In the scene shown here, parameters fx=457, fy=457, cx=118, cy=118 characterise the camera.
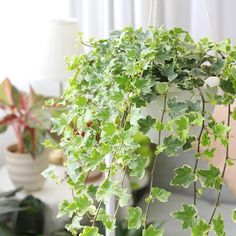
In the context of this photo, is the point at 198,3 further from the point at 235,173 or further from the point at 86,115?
the point at 86,115

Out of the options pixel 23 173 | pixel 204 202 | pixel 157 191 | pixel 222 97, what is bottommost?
pixel 204 202

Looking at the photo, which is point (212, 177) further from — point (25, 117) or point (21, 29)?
point (21, 29)

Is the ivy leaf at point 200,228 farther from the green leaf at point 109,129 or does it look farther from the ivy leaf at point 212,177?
the green leaf at point 109,129

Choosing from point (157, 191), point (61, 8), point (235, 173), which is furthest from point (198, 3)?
point (157, 191)

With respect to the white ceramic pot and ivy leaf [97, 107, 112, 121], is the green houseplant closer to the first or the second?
ivy leaf [97, 107, 112, 121]

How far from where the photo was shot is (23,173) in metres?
1.83

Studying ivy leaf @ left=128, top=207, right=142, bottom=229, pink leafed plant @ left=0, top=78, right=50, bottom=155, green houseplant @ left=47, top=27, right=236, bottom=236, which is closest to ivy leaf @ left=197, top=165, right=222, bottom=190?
green houseplant @ left=47, top=27, right=236, bottom=236

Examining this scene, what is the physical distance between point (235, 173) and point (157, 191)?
3.00ft

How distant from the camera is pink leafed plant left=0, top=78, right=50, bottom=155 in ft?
5.80

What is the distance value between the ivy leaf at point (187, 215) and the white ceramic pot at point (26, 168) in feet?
3.92

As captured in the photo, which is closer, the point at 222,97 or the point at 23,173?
the point at 222,97

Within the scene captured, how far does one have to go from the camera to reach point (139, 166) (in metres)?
0.68

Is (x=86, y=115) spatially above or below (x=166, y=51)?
below

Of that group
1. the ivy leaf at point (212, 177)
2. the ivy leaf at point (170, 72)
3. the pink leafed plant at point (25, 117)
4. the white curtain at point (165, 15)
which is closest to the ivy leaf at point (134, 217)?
the ivy leaf at point (212, 177)
